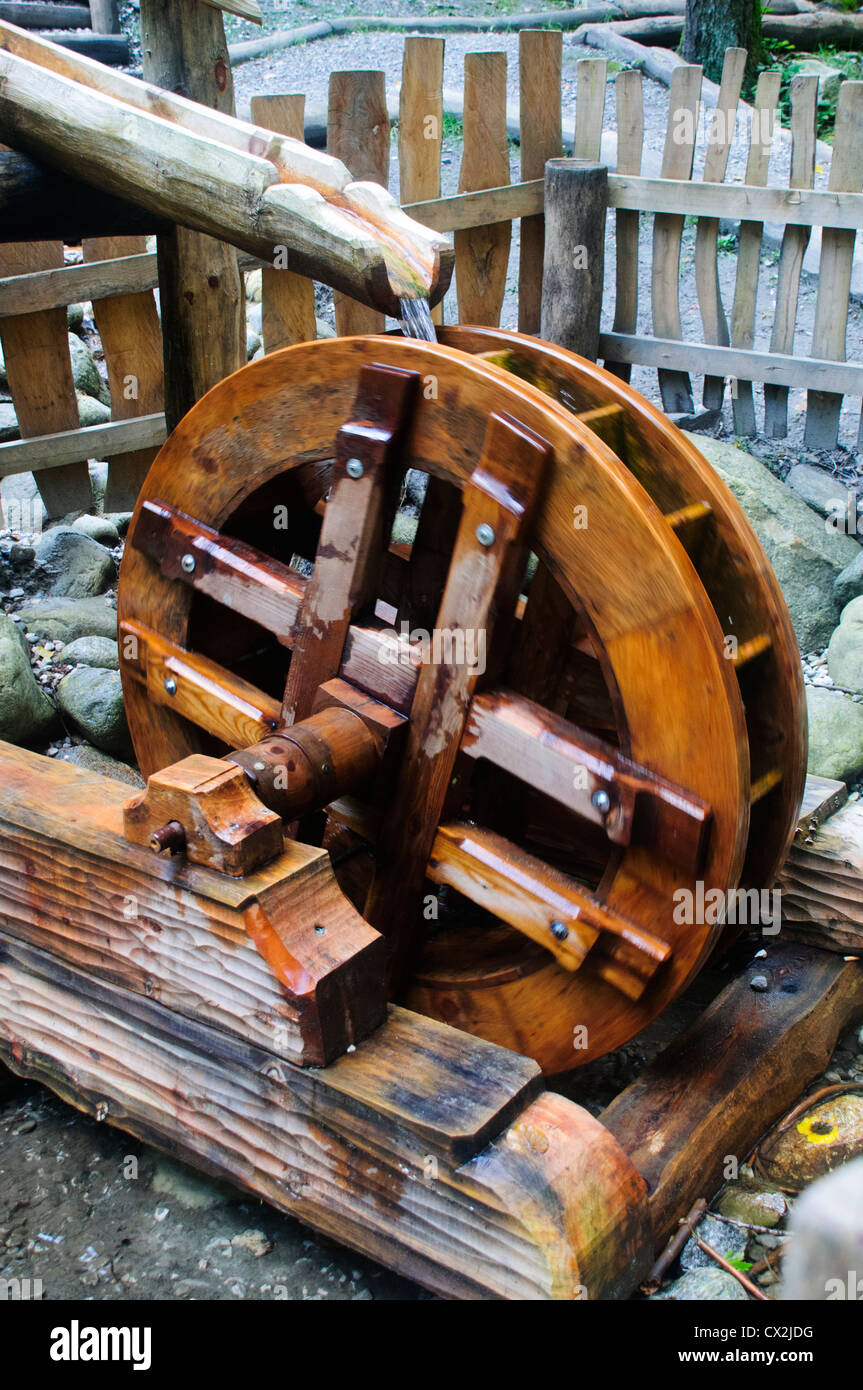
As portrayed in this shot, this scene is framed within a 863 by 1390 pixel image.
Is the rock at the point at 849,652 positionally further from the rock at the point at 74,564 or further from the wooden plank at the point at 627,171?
the rock at the point at 74,564

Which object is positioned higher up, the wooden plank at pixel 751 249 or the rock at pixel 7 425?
the wooden plank at pixel 751 249

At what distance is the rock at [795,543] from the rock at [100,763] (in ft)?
9.12

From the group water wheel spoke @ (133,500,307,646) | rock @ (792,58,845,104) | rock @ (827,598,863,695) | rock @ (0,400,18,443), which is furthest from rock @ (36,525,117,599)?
rock @ (792,58,845,104)

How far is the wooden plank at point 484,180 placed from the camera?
5.40 m

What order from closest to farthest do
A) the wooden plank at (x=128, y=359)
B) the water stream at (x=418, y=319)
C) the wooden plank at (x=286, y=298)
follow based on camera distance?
the water stream at (x=418, y=319) → the wooden plank at (x=286, y=298) → the wooden plank at (x=128, y=359)

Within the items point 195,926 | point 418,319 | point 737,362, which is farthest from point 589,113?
point 195,926

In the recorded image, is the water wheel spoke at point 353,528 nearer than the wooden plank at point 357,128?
Yes

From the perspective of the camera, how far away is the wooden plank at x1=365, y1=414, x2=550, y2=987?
2172mm

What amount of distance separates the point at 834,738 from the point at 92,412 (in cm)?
404

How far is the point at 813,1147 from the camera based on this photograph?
2451 millimetres

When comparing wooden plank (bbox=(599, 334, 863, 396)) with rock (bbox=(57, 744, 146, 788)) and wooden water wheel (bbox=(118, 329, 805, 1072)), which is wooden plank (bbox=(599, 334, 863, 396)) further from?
rock (bbox=(57, 744, 146, 788))

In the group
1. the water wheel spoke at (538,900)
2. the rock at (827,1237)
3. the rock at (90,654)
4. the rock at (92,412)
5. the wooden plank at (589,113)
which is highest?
the wooden plank at (589,113)

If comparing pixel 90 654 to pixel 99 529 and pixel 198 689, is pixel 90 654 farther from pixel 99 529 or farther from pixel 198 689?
pixel 198 689

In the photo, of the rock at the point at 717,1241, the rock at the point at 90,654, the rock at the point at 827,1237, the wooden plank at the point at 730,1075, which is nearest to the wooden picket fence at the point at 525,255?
the rock at the point at 90,654
